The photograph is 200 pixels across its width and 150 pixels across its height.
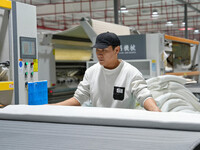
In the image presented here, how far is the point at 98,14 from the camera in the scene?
18.0 m

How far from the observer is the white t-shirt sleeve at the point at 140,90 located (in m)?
2.02

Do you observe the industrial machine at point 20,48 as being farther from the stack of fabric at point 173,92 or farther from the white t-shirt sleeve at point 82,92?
the stack of fabric at point 173,92

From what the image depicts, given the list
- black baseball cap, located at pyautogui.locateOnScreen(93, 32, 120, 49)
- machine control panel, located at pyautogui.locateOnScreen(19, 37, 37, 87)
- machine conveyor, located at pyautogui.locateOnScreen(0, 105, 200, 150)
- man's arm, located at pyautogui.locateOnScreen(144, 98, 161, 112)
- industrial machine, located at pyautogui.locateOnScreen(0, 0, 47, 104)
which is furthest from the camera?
machine control panel, located at pyautogui.locateOnScreen(19, 37, 37, 87)

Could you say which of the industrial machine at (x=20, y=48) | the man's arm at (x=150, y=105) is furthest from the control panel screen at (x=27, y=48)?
the man's arm at (x=150, y=105)

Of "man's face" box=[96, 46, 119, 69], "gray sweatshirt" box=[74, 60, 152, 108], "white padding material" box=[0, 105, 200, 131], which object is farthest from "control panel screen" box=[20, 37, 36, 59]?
"white padding material" box=[0, 105, 200, 131]

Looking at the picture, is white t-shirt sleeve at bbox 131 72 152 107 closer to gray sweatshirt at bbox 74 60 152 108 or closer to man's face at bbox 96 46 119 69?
gray sweatshirt at bbox 74 60 152 108

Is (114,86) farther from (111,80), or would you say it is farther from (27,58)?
(27,58)

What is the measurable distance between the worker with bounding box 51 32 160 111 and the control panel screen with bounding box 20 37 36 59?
1424 mm

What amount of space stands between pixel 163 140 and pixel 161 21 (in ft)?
65.7

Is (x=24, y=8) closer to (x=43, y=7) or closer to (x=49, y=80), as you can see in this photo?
(x=49, y=80)

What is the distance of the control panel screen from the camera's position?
3461mm

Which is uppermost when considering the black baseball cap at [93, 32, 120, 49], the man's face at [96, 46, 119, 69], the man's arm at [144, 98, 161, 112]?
the black baseball cap at [93, 32, 120, 49]

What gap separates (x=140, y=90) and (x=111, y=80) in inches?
10.9

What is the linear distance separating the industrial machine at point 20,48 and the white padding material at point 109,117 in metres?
2.34
